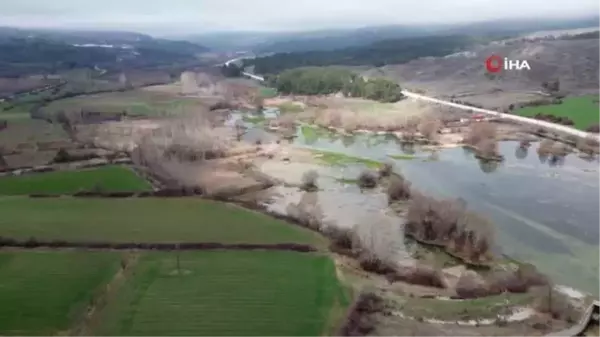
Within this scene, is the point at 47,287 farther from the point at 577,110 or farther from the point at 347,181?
the point at 577,110

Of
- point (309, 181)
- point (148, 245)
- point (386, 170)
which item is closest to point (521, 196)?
point (386, 170)

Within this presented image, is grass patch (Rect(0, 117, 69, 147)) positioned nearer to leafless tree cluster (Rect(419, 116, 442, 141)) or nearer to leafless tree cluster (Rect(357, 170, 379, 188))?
leafless tree cluster (Rect(357, 170, 379, 188))

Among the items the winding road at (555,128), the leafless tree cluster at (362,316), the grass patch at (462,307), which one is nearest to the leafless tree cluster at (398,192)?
the grass patch at (462,307)

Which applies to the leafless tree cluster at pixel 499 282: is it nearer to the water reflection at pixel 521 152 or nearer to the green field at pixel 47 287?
the green field at pixel 47 287

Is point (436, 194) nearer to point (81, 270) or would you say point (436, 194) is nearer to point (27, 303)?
point (81, 270)

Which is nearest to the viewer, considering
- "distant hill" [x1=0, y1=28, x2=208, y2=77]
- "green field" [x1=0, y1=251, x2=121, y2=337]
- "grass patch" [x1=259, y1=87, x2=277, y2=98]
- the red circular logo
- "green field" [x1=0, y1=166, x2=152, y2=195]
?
"green field" [x1=0, y1=251, x2=121, y2=337]

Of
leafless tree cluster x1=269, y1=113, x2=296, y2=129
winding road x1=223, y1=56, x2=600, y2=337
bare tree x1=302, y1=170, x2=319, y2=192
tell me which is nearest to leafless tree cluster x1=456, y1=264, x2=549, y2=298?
winding road x1=223, y1=56, x2=600, y2=337
